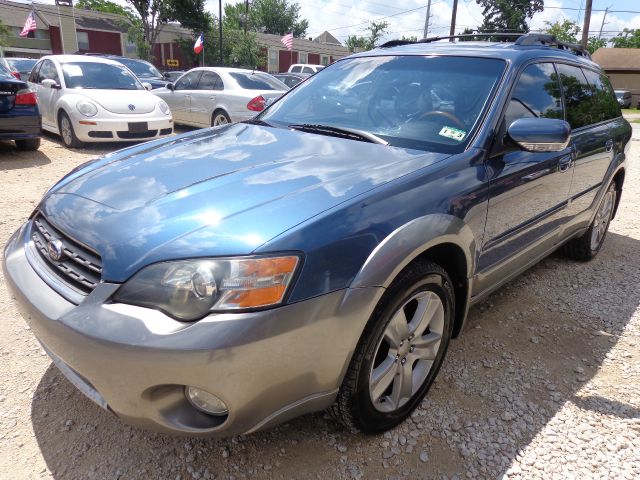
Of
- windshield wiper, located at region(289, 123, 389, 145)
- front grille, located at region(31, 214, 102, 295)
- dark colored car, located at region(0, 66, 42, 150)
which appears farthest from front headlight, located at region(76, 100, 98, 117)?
front grille, located at region(31, 214, 102, 295)

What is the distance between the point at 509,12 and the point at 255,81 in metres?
43.7

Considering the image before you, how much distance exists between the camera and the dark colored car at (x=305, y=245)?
1.51 m

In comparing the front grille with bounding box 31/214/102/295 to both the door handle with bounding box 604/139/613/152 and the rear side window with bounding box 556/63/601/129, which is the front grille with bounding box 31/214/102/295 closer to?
the rear side window with bounding box 556/63/601/129

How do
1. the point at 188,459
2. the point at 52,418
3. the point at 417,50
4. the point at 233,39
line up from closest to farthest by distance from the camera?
the point at 188,459
the point at 52,418
the point at 417,50
the point at 233,39

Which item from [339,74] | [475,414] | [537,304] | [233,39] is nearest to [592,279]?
[537,304]

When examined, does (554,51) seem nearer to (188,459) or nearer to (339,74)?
(339,74)

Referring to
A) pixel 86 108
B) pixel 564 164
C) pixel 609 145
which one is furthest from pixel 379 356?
pixel 86 108

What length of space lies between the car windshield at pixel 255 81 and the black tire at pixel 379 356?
7.59m

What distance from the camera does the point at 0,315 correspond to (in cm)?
287

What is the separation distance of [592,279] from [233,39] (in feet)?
124

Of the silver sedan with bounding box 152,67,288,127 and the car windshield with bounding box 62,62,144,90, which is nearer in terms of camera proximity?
the car windshield with bounding box 62,62,144,90

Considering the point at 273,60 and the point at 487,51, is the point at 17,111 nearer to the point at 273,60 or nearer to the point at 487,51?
the point at 487,51

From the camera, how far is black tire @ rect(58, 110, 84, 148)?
7684 mm

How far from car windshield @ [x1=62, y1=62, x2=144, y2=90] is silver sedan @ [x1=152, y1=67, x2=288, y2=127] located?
3.92 ft
